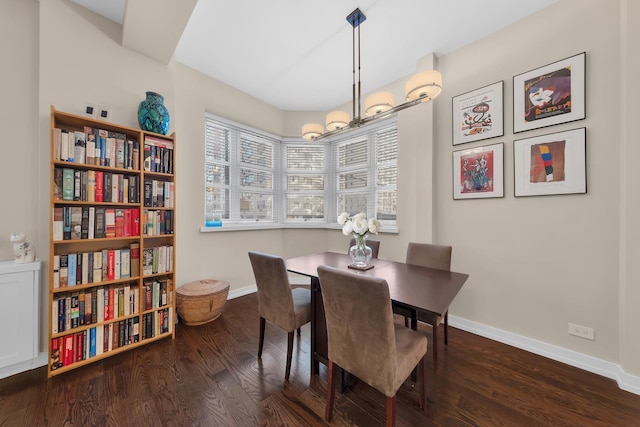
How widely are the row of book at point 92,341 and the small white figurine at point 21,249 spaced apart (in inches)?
25.0

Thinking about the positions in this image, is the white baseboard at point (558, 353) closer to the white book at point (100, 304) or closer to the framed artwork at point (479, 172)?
the framed artwork at point (479, 172)

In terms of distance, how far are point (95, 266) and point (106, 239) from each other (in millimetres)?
224

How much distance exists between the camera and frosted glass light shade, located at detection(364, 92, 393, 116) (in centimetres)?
187

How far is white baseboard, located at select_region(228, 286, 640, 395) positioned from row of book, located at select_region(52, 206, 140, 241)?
11.0 feet

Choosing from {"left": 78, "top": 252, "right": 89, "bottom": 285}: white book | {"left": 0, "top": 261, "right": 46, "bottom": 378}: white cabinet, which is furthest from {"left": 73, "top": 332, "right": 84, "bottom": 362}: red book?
{"left": 78, "top": 252, "right": 89, "bottom": 285}: white book

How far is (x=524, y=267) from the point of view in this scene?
214cm

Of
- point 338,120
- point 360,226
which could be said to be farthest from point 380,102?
point 360,226

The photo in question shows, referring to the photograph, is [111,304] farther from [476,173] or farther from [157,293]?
[476,173]

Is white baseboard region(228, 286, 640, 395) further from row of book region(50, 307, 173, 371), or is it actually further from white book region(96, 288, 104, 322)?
white book region(96, 288, 104, 322)

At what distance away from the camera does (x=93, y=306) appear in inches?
73.1

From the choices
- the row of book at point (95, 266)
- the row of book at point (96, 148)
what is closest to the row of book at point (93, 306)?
the row of book at point (95, 266)

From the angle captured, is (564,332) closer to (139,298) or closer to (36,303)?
(139,298)

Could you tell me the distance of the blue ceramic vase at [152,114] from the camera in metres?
2.12

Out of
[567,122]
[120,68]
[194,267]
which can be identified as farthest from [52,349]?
[567,122]
